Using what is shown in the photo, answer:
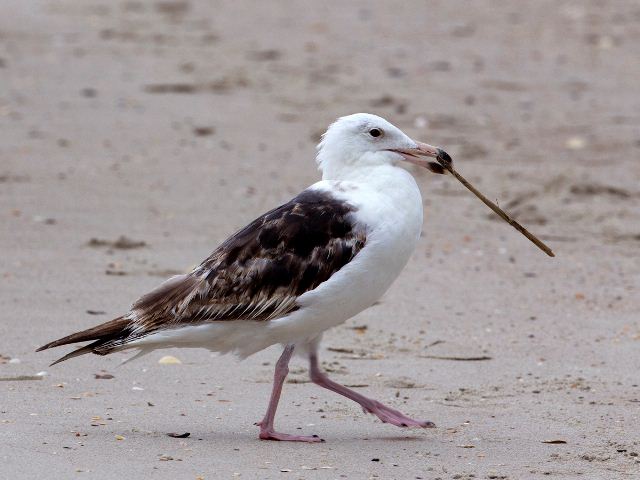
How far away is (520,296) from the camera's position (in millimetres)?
7719

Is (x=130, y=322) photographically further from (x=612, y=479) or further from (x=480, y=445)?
(x=612, y=479)

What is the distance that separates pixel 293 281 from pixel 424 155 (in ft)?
2.79

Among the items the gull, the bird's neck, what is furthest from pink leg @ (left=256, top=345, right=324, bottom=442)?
the bird's neck

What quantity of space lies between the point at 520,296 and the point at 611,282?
0.66 m

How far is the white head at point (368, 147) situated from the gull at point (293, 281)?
0.03 meters

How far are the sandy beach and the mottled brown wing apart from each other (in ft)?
1.58

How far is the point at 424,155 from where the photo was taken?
575 cm

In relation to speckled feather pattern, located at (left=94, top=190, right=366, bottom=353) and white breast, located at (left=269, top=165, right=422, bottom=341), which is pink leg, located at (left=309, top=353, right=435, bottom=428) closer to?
white breast, located at (left=269, top=165, right=422, bottom=341)

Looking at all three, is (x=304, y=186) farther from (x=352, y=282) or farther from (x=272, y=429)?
(x=272, y=429)

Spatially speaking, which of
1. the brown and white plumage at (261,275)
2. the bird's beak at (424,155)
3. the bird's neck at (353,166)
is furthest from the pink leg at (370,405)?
the bird's beak at (424,155)

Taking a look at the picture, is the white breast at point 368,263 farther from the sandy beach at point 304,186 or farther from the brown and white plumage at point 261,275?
the sandy beach at point 304,186

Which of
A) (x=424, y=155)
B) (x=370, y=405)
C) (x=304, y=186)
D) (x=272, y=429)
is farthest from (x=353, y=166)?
(x=304, y=186)

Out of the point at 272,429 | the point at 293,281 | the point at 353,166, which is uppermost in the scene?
the point at 353,166

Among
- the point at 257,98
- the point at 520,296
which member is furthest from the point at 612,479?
the point at 257,98
